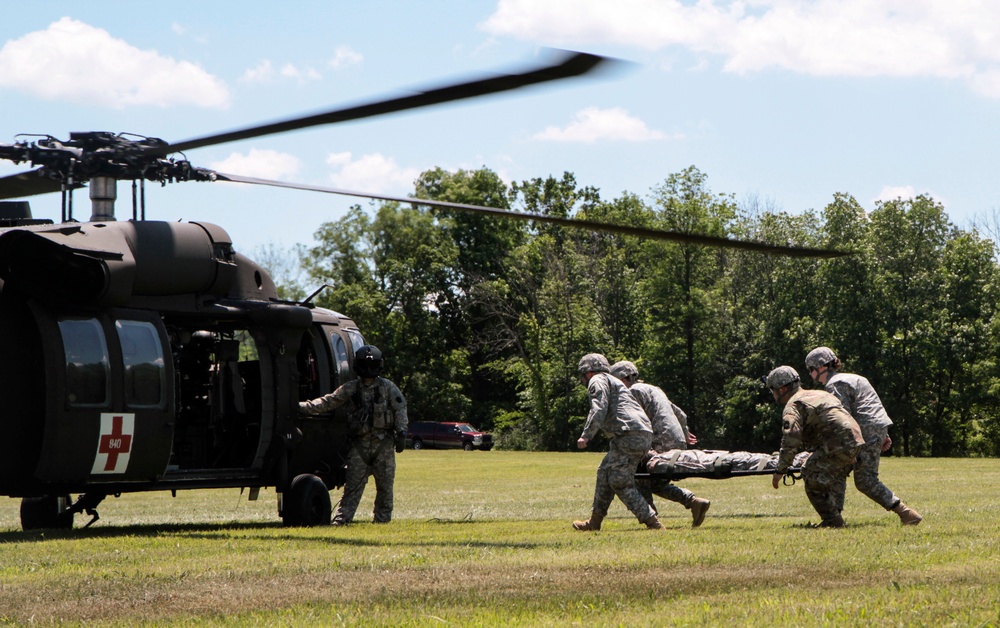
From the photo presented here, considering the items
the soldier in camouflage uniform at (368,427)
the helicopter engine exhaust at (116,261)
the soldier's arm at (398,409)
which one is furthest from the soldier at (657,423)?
the helicopter engine exhaust at (116,261)

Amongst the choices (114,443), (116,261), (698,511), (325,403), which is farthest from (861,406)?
(116,261)

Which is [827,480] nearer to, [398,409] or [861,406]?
[861,406]

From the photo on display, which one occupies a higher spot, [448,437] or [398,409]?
[398,409]

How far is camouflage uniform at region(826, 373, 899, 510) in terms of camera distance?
12000 mm

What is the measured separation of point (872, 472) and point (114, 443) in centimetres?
694

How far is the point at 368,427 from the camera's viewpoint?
13.7 meters

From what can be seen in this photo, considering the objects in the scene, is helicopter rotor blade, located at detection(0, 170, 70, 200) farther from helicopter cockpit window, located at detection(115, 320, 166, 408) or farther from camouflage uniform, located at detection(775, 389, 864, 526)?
camouflage uniform, located at detection(775, 389, 864, 526)

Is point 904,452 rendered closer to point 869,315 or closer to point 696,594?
point 869,315

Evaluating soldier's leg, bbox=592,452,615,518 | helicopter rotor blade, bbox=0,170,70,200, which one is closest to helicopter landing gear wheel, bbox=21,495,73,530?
helicopter rotor blade, bbox=0,170,70,200

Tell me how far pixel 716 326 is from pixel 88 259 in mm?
53901

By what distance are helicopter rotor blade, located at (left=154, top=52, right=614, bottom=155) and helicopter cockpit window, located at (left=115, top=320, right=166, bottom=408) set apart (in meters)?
4.97

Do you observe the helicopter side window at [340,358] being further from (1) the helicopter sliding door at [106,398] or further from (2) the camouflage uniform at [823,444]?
(2) the camouflage uniform at [823,444]

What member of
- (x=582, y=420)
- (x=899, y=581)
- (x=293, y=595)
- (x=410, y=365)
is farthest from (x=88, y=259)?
(x=410, y=365)

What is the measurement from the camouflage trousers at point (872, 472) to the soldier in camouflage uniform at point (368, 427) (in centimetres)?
476
